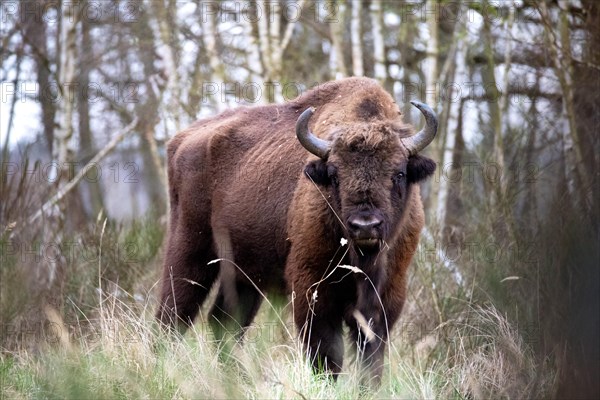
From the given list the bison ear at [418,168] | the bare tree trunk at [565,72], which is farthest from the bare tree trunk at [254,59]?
the bison ear at [418,168]

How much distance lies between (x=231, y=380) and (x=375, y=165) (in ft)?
6.55

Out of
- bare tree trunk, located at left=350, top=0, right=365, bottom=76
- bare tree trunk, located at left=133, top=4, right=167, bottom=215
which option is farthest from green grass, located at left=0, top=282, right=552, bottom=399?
bare tree trunk, located at left=133, top=4, right=167, bottom=215

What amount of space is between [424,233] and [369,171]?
145 inches

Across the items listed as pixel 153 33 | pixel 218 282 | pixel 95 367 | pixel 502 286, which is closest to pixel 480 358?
pixel 502 286

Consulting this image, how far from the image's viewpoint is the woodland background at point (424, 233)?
193 inches

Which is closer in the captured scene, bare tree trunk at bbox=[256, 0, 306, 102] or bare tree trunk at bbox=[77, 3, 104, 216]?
bare tree trunk at bbox=[256, 0, 306, 102]

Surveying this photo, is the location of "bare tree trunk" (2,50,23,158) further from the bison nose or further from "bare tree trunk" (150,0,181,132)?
the bison nose

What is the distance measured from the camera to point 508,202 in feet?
28.4

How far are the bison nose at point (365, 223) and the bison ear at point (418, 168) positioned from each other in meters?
0.82

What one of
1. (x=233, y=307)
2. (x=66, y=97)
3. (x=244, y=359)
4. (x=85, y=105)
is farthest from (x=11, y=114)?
(x=85, y=105)

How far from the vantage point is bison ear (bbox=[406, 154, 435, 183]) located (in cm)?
672

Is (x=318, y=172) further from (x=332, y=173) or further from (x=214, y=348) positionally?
(x=214, y=348)

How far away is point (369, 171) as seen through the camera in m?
6.36

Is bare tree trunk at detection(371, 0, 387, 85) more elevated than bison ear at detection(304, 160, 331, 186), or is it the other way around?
bare tree trunk at detection(371, 0, 387, 85)
